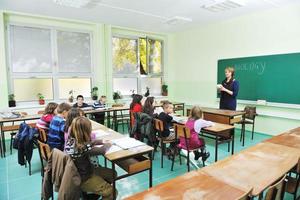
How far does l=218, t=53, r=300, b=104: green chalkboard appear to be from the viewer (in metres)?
4.72

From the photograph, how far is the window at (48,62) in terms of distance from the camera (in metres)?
5.39

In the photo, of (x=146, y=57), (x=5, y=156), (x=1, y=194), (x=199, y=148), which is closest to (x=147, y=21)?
(x=146, y=57)

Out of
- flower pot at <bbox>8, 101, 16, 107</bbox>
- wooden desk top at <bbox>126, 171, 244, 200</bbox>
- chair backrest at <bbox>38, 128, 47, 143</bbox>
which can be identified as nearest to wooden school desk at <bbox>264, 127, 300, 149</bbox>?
wooden desk top at <bbox>126, 171, 244, 200</bbox>

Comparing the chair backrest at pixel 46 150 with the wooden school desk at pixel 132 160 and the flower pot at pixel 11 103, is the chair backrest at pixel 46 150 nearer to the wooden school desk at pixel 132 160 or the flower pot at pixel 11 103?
the wooden school desk at pixel 132 160

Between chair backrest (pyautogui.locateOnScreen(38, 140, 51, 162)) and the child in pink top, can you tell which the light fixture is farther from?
chair backrest (pyautogui.locateOnScreen(38, 140, 51, 162))

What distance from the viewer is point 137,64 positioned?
24.0ft

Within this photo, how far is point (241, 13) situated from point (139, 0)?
8.95ft

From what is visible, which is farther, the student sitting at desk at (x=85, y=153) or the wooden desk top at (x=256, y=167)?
the student sitting at desk at (x=85, y=153)

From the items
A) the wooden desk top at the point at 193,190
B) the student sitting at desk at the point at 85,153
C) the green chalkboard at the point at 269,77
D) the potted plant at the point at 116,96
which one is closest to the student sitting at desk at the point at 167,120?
the student sitting at desk at the point at 85,153

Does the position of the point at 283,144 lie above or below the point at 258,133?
above

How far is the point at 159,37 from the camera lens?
25.4 ft

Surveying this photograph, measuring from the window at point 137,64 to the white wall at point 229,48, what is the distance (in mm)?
579

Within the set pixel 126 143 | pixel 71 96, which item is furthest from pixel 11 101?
pixel 126 143

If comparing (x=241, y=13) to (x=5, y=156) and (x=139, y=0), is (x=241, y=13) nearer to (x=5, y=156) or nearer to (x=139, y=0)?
(x=139, y=0)
